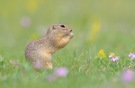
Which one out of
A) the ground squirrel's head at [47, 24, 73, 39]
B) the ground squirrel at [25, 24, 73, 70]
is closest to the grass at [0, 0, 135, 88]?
the ground squirrel at [25, 24, 73, 70]

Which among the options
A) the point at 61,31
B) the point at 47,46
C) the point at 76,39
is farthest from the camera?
the point at 76,39

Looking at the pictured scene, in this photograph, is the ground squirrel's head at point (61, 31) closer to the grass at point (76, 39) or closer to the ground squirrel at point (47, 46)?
the ground squirrel at point (47, 46)

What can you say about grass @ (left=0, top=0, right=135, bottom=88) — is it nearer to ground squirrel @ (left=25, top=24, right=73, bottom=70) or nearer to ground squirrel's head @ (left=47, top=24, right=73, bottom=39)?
ground squirrel @ (left=25, top=24, right=73, bottom=70)

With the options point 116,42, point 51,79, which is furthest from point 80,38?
point 51,79

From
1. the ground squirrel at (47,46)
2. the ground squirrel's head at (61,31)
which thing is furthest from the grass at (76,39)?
the ground squirrel's head at (61,31)

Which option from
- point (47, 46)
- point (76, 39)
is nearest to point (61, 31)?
point (47, 46)

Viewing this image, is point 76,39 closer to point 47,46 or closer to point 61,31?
point 61,31
